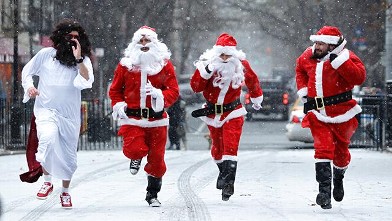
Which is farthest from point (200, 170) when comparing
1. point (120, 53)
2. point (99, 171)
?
point (120, 53)

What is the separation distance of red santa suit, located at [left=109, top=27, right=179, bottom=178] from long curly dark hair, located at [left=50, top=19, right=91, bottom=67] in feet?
1.54

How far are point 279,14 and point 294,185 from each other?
42.7 meters

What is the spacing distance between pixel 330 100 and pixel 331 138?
0.40 metres

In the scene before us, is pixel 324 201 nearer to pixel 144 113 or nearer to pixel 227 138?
pixel 227 138

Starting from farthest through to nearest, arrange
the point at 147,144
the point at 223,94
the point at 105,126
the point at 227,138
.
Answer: the point at 105,126 → the point at 223,94 → the point at 227,138 → the point at 147,144

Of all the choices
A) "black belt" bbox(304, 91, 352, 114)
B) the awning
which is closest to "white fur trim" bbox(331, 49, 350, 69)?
"black belt" bbox(304, 91, 352, 114)

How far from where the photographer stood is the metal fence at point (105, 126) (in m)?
25.1

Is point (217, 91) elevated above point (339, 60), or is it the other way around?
point (339, 60)

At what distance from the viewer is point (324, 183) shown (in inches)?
470

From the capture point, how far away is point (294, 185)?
15242 millimetres

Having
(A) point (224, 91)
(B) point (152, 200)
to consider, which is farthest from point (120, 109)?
(A) point (224, 91)

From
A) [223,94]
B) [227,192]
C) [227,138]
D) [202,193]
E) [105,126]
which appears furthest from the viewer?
[105,126]

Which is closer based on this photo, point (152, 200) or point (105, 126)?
point (152, 200)

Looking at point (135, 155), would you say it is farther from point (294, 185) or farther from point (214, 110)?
point (294, 185)
